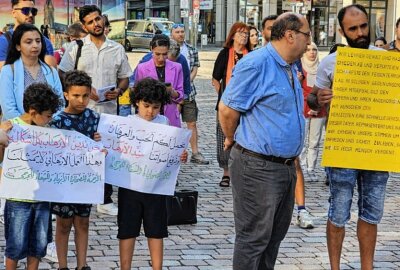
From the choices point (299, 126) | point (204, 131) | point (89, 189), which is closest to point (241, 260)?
point (299, 126)

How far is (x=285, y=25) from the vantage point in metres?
4.77

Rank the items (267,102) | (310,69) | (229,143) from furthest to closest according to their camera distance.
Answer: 1. (310,69)
2. (229,143)
3. (267,102)

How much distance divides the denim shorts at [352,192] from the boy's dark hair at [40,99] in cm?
208

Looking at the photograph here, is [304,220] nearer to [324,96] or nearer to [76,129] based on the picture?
[324,96]

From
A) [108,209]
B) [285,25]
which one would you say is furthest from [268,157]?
[108,209]

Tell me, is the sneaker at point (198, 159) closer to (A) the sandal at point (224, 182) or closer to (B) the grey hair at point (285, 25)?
(A) the sandal at point (224, 182)

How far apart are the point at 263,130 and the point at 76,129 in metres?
1.56

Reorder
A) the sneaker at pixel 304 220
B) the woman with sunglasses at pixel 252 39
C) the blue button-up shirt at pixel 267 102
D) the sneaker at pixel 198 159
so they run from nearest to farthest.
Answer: the blue button-up shirt at pixel 267 102 → the sneaker at pixel 304 220 → the woman with sunglasses at pixel 252 39 → the sneaker at pixel 198 159

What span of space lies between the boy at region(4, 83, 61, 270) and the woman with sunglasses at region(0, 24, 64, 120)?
0.76 m

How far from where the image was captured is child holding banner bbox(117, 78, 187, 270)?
5.57 metres

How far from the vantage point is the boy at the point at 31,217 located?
17.3 feet

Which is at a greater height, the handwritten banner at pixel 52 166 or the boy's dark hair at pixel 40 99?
the boy's dark hair at pixel 40 99

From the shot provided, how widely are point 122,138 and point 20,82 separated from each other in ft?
3.61

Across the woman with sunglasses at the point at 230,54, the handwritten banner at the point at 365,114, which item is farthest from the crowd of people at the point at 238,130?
the woman with sunglasses at the point at 230,54
